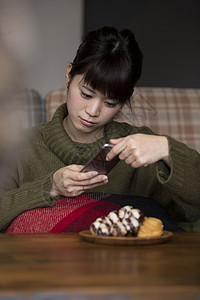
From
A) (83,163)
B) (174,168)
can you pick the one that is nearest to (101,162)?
(174,168)

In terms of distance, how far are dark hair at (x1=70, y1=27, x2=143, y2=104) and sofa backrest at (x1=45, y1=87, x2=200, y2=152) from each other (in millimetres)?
434

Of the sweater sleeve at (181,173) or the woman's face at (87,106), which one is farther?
the woman's face at (87,106)

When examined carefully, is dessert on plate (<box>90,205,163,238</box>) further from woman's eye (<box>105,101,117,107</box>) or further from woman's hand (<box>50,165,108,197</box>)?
woman's eye (<box>105,101,117,107</box>)

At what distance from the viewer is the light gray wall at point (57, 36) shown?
255 centimetres

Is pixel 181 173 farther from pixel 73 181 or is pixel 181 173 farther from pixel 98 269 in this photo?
pixel 98 269

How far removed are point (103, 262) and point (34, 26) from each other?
1.05 feet

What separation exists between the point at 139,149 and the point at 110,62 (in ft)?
1.19

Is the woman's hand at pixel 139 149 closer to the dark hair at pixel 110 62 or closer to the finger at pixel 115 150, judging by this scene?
the finger at pixel 115 150

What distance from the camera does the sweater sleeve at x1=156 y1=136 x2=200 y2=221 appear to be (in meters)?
1.05

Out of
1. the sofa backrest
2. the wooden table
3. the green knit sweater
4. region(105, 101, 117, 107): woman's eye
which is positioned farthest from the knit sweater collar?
the wooden table

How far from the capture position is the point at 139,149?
0.98 m

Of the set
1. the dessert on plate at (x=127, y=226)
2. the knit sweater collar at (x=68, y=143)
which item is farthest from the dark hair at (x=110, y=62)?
the dessert on plate at (x=127, y=226)

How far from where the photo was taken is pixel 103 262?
56 cm

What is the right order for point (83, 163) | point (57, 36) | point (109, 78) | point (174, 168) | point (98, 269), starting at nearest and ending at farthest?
point (98, 269) < point (174, 168) < point (109, 78) < point (83, 163) < point (57, 36)
